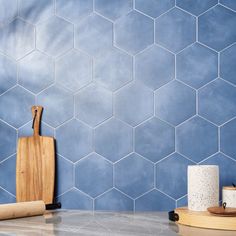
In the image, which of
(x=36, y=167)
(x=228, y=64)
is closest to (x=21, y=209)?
Result: (x=36, y=167)

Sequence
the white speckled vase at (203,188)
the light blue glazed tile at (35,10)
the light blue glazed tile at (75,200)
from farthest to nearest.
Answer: the light blue glazed tile at (35,10) < the light blue glazed tile at (75,200) < the white speckled vase at (203,188)

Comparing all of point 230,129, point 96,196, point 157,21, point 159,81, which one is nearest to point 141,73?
point 159,81

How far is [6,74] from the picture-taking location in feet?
5.85

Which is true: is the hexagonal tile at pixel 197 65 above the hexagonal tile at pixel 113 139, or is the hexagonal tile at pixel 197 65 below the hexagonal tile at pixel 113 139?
above

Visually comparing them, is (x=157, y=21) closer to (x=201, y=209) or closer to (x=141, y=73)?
(x=141, y=73)

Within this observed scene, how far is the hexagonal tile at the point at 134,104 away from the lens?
1.62 metres

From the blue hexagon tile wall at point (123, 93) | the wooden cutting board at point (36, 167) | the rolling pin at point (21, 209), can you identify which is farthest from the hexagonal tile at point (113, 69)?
the rolling pin at point (21, 209)

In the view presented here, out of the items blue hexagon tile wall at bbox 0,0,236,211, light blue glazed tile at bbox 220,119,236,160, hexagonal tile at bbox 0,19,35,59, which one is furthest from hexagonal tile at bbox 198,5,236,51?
hexagonal tile at bbox 0,19,35,59

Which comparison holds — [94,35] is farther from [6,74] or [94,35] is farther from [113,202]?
[113,202]

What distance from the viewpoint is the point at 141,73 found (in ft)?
5.38

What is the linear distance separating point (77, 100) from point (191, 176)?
58 cm

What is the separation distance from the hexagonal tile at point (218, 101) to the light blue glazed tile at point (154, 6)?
35 cm

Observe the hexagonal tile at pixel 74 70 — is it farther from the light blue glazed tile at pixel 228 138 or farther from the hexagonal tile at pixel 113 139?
the light blue glazed tile at pixel 228 138

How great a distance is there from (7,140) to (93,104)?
39 centimetres
